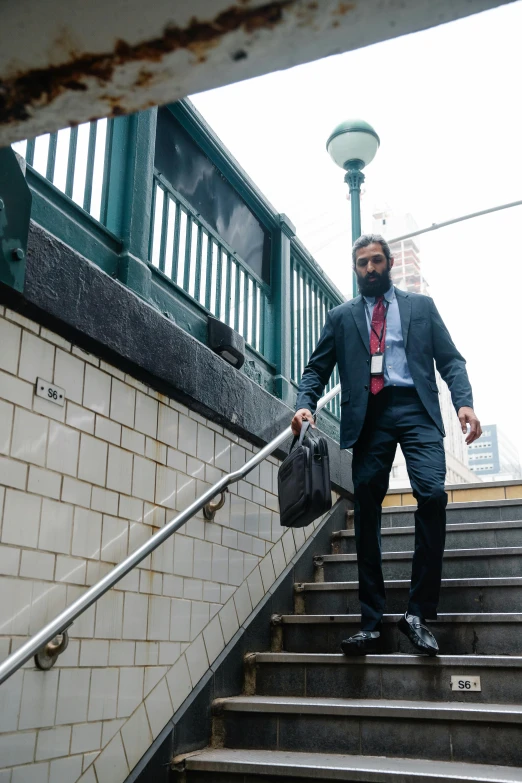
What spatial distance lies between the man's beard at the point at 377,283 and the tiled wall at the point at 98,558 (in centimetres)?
99

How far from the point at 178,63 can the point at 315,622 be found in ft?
9.66

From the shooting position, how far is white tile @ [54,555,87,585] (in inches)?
89.5

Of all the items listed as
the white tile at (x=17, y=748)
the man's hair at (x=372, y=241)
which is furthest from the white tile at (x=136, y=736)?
the man's hair at (x=372, y=241)

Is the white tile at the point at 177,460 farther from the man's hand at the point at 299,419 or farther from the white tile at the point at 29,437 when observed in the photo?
the white tile at the point at 29,437

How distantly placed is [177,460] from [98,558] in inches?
25.5

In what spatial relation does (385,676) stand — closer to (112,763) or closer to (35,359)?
(112,763)

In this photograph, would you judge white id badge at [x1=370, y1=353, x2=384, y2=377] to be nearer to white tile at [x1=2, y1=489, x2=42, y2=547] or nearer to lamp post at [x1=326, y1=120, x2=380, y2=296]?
white tile at [x1=2, y1=489, x2=42, y2=547]

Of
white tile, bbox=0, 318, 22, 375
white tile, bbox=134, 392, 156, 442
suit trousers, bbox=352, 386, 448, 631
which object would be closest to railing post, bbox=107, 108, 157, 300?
white tile, bbox=134, 392, 156, 442

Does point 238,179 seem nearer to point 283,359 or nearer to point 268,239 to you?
point 268,239

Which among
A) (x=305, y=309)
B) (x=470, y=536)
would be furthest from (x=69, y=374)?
(x=305, y=309)

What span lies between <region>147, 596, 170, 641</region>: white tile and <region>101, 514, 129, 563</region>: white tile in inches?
10.4

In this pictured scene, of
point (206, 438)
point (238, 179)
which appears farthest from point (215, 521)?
point (238, 179)

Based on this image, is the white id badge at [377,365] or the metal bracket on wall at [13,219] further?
the white id badge at [377,365]

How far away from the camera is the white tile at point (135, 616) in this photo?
2.58 meters
